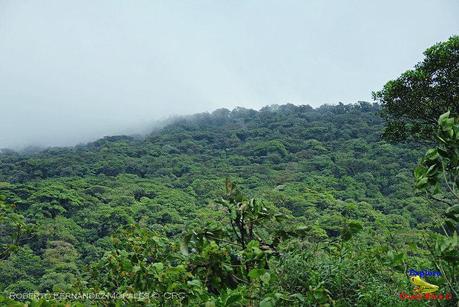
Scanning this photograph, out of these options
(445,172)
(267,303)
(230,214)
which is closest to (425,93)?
(230,214)

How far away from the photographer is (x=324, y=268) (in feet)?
8.89

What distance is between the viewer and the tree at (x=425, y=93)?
7715 mm

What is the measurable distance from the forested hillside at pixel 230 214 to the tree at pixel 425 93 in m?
1.65

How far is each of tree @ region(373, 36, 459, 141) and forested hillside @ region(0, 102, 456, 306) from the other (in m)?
1.65

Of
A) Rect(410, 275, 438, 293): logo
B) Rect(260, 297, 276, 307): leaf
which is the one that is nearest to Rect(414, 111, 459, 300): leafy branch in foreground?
Rect(410, 275, 438, 293): logo

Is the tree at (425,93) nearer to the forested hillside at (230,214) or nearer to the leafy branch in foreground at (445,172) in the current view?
the forested hillside at (230,214)

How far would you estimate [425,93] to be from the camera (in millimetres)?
7898

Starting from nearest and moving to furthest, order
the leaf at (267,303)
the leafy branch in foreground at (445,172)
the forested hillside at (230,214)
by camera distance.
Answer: the leafy branch in foreground at (445,172) < the leaf at (267,303) < the forested hillside at (230,214)

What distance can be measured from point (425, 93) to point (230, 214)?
619 cm

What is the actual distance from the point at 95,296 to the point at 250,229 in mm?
924

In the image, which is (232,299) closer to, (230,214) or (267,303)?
(267,303)

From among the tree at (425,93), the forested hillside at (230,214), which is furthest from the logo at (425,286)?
the tree at (425,93)

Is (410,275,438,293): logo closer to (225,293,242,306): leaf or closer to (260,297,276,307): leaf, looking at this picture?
(260,297,276,307): leaf

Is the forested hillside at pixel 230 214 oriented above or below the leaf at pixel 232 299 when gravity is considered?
below
